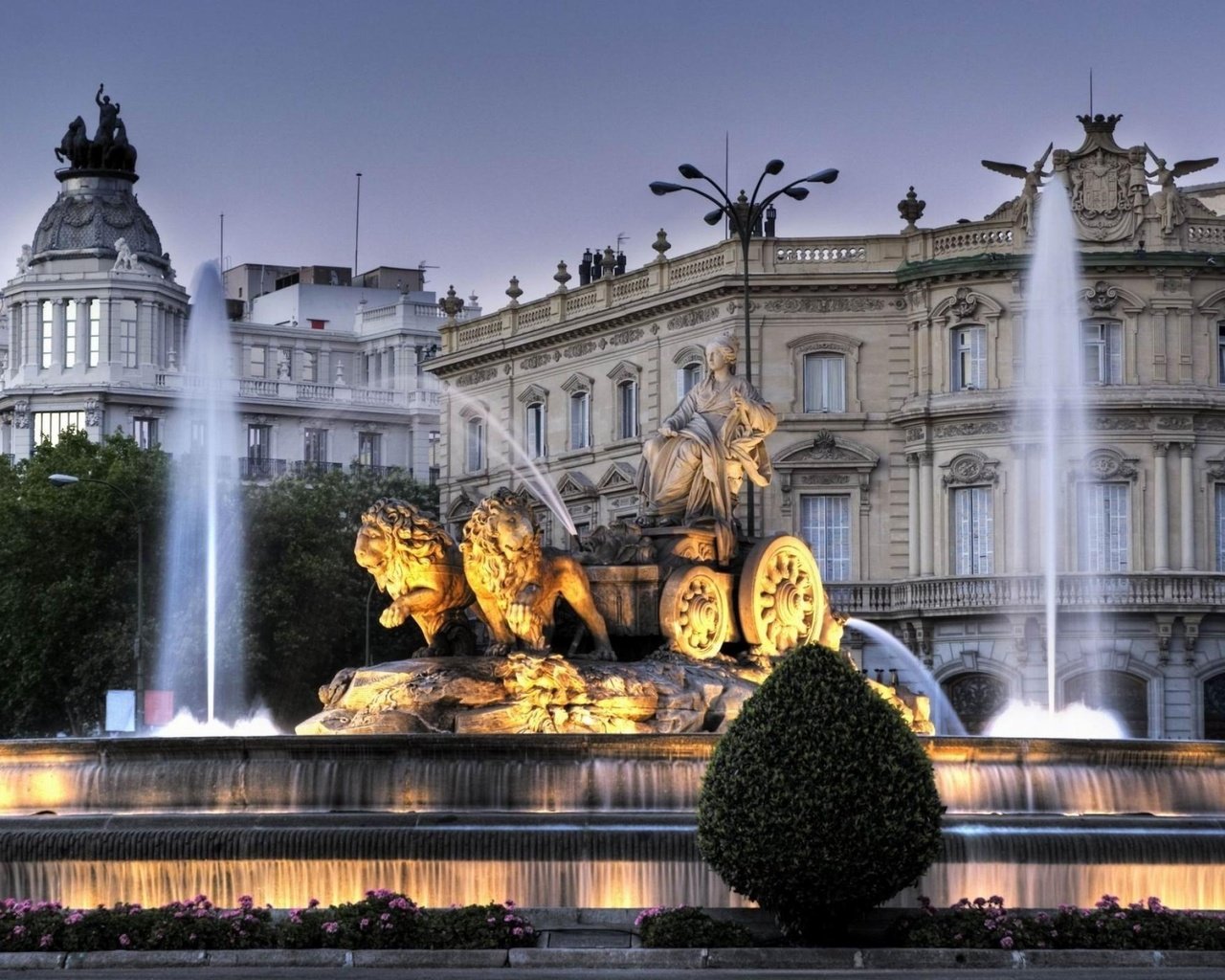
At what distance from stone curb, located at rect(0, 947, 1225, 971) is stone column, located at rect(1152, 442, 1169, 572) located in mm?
46318

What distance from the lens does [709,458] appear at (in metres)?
25.1

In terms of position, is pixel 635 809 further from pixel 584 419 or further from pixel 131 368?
pixel 131 368

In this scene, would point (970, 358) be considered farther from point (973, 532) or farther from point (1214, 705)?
point (1214, 705)

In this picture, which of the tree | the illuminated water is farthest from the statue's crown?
the illuminated water

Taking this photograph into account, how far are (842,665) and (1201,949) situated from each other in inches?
120

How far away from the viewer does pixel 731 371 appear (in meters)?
26.1

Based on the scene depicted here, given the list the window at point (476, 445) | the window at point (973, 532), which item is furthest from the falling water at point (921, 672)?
the window at point (476, 445)

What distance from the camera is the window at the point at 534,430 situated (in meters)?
75.8

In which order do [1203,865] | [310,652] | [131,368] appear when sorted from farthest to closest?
1. [131,368]
2. [310,652]
3. [1203,865]

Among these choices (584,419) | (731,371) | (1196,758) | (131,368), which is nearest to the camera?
(1196,758)

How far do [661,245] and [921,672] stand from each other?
3893cm

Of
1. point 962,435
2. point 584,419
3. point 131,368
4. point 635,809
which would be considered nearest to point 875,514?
point 962,435

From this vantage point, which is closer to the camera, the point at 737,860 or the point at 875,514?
the point at 737,860

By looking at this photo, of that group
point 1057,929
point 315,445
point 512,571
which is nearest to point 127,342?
point 315,445
